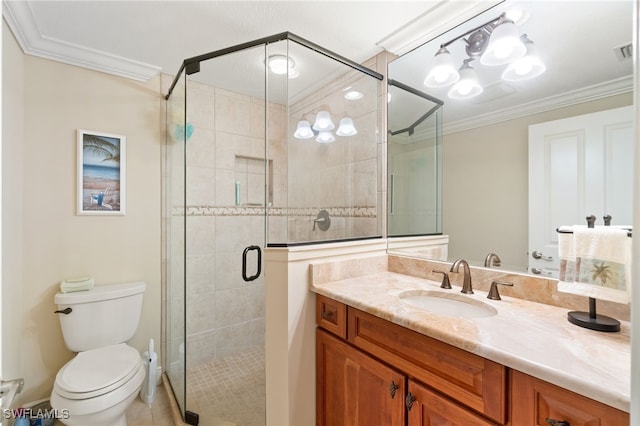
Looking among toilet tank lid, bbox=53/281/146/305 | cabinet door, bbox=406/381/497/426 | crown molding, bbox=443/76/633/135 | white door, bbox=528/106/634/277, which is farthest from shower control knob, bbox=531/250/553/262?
toilet tank lid, bbox=53/281/146/305

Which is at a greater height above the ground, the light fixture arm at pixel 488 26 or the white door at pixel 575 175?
the light fixture arm at pixel 488 26

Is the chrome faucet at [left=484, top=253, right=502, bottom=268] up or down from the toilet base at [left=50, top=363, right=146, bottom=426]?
up

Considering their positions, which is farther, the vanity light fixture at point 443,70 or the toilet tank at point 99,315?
the toilet tank at point 99,315

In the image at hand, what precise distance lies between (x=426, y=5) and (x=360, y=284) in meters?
1.49

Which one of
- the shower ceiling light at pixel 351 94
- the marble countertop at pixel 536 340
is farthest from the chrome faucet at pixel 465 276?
the shower ceiling light at pixel 351 94

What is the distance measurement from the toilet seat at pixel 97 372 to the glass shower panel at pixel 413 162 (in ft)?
5.62

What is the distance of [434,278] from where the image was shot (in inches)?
62.2

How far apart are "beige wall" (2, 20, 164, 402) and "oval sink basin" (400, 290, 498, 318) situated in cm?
191

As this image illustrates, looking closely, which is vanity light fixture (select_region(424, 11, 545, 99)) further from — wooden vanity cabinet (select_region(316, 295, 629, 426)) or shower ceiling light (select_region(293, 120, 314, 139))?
wooden vanity cabinet (select_region(316, 295, 629, 426))

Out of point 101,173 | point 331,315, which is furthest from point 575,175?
point 101,173

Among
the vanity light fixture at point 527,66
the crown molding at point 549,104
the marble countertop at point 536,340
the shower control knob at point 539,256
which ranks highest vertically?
the vanity light fixture at point 527,66

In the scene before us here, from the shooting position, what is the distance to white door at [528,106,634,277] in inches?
39.9

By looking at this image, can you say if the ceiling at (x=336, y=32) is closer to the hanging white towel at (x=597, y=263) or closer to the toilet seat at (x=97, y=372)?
the hanging white towel at (x=597, y=263)

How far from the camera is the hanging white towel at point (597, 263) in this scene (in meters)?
0.90
